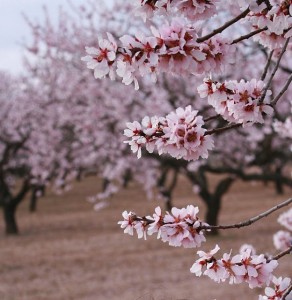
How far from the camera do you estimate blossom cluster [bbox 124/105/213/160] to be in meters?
2.27

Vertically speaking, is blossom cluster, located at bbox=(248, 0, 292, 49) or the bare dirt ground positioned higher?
blossom cluster, located at bbox=(248, 0, 292, 49)

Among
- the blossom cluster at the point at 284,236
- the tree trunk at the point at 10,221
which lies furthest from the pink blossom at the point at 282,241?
the tree trunk at the point at 10,221

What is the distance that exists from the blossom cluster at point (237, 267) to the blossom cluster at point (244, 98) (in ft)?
1.45

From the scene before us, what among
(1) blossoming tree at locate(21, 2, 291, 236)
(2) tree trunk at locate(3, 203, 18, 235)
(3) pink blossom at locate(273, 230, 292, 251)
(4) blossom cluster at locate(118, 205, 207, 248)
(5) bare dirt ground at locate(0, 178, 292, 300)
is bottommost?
(5) bare dirt ground at locate(0, 178, 292, 300)

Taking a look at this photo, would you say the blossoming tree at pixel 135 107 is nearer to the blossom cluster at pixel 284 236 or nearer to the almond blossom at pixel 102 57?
the blossom cluster at pixel 284 236

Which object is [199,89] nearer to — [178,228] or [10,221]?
[178,228]

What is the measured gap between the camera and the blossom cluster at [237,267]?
2.32m

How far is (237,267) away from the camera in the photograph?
232cm

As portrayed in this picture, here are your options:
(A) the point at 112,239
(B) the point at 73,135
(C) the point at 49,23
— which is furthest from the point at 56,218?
(C) the point at 49,23

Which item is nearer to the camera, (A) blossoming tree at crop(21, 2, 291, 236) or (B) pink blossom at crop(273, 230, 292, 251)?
(B) pink blossom at crop(273, 230, 292, 251)

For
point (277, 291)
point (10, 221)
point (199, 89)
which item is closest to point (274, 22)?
point (199, 89)

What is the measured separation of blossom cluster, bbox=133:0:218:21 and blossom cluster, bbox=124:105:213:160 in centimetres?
30

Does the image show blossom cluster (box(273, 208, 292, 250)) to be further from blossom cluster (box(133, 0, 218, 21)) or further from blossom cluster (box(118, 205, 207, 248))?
blossom cluster (box(133, 0, 218, 21))

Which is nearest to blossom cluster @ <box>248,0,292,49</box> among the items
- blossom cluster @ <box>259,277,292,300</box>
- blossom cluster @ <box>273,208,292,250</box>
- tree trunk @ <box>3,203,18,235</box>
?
blossom cluster @ <box>259,277,292,300</box>
